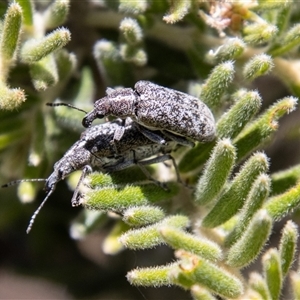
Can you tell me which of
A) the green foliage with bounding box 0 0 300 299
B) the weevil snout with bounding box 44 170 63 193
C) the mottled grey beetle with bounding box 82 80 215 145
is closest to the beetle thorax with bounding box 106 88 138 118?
the mottled grey beetle with bounding box 82 80 215 145

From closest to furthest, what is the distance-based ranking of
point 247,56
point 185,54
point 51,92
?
point 247,56 < point 51,92 < point 185,54

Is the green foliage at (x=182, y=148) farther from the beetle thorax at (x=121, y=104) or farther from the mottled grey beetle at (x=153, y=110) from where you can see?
the beetle thorax at (x=121, y=104)

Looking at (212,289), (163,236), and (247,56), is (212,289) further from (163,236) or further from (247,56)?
(247,56)

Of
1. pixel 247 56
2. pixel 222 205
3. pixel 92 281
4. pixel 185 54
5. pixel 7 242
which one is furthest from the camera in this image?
pixel 7 242

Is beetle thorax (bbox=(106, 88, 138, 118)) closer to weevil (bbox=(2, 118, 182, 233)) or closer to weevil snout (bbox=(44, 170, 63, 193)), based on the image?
weevil (bbox=(2, 118, 182, 233))

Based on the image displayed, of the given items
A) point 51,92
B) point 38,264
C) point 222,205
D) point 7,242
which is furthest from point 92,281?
point 222,205

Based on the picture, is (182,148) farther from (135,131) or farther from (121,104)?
(121,104)
